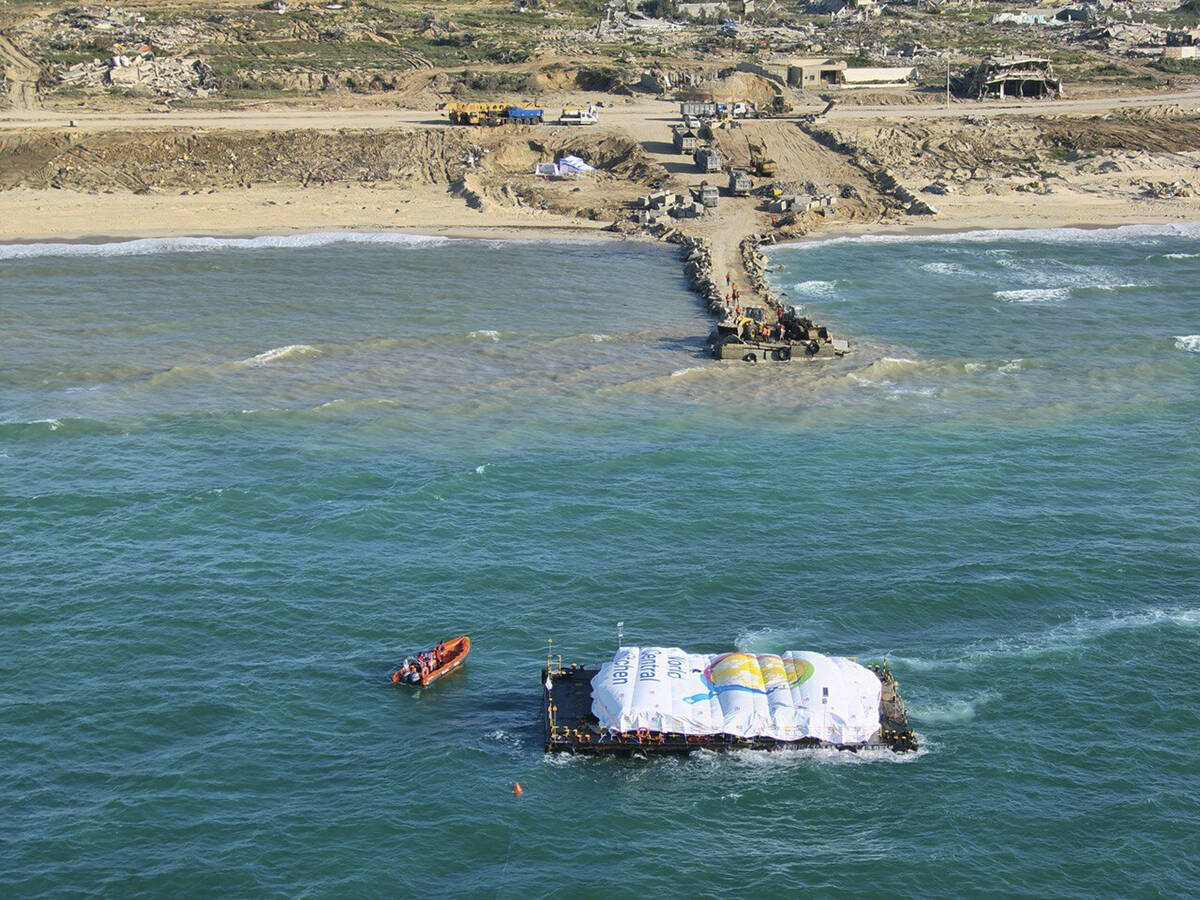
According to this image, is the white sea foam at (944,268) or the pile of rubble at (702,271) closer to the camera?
the pile of rubble at (702,271)

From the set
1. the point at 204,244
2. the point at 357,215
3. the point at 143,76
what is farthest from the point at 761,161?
the point at 143,76

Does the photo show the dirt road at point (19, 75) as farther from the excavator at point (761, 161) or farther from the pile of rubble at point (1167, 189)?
the pile of rubble at point (1167, 189)

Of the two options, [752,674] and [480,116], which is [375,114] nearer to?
[480,116]

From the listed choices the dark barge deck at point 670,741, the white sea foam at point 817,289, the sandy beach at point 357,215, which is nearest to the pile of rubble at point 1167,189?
the sandy beach at point 357,215

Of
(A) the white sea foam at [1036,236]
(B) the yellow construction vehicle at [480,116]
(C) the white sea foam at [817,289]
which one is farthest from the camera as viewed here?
(B) the yellow construction vehicle at [480,116]

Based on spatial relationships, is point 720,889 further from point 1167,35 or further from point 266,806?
point 1167,35

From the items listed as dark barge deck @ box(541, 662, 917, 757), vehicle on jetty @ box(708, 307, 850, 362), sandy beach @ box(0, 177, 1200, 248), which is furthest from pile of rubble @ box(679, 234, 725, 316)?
dark barge deck @ box(541, 662, 917, 757)
